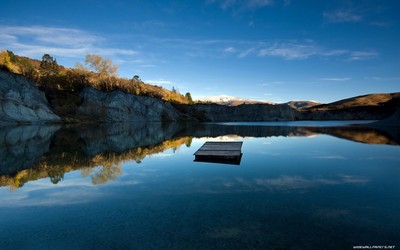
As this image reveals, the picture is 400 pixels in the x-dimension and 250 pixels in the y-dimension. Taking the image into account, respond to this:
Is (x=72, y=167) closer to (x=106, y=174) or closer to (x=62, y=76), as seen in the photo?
(x=106, y=174)

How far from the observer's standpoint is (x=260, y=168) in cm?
1606

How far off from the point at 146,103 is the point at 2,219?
343ft

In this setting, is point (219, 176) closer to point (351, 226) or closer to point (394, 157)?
point (351, 226)

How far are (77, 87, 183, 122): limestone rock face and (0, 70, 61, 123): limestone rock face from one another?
1518cm

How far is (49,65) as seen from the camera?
337ft

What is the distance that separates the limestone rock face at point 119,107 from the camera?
86062mm

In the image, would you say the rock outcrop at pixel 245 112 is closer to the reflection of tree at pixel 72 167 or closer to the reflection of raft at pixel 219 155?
the reflection of raft at pixel 219 155

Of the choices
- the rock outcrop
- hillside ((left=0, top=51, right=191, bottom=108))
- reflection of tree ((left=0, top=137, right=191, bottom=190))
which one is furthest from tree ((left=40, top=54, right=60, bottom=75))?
reflection of tree ((left=0, top=137, right=191, bottom=190))

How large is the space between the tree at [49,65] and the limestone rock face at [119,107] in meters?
24.8

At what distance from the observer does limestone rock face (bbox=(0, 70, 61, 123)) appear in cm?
5803

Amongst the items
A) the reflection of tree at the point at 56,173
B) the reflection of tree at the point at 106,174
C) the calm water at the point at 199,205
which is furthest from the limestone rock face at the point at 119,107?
the reflection of tree at the point at 106,174

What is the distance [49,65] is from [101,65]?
23328 millimetres

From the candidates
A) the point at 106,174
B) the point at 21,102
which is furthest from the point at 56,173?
the point at 21,102

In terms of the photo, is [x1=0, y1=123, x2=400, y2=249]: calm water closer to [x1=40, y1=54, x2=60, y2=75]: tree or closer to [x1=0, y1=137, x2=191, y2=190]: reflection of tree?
[x1=0, y1=137, x2=191, y2=190]: reflection of tree
